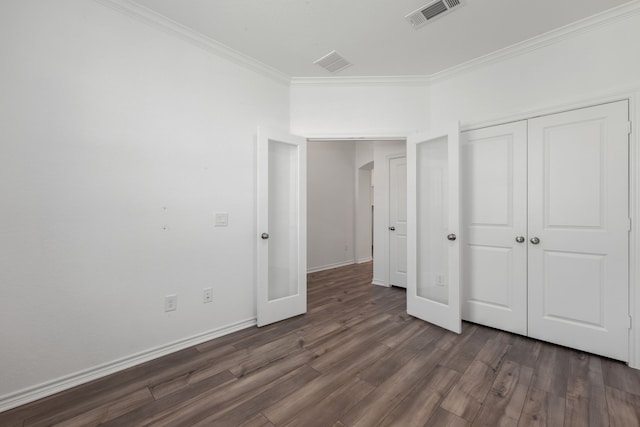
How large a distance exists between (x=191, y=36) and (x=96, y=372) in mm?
2791

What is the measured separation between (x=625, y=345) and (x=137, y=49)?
4.45 metres


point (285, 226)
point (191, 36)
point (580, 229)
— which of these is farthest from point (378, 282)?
point (191, 36)

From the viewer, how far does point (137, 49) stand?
2107 mm

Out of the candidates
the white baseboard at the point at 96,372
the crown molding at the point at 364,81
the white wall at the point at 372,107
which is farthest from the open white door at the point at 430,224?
the white baseboard at the point at 96,372

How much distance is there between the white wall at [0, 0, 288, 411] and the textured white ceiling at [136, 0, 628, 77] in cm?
35

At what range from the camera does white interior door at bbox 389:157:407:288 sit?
13.8 ft

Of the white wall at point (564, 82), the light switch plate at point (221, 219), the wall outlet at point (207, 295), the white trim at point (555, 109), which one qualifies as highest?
the white wall at point (564, 82)

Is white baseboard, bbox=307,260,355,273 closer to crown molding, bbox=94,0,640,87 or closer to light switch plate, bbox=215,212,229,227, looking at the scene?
light switch plate, bbox=215,212,229,227

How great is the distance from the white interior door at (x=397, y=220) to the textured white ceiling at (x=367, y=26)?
1.67 meters

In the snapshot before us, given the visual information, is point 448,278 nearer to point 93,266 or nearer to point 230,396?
point 230,396

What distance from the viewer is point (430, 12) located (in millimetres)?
2131

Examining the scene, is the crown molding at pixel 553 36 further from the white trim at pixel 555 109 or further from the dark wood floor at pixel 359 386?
the dark wood floor at pixel 359 386

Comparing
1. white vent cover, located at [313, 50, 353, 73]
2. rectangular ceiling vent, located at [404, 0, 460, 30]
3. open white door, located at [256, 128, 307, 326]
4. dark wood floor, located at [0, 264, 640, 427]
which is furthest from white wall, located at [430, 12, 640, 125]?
dark wood floor, located at [0, 264, 640, 427]

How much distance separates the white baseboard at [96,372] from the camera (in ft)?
5.38
